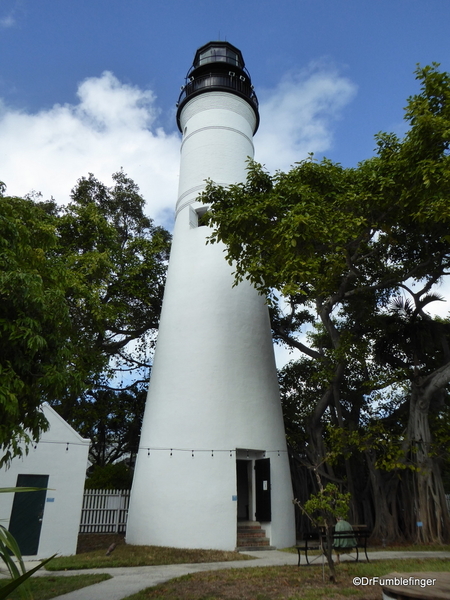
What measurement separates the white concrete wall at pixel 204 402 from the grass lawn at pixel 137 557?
1.62ft

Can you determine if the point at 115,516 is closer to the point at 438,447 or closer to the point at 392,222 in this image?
the point at 438,447

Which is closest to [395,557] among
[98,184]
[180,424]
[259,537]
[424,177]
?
[259,537]

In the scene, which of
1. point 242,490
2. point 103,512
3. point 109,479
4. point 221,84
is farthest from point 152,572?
point 221,84

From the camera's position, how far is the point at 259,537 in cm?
1109

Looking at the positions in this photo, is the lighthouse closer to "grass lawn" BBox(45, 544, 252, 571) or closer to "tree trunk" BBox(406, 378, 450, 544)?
"grass lawn" BBox(45, 544, 252, 571)

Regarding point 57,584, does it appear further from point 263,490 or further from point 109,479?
point 109,479

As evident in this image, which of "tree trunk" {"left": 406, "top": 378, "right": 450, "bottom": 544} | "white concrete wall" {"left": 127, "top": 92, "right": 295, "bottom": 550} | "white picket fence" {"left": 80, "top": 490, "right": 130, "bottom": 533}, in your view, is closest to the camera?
"white concrete wall" {"left": 127, "top": 92, "right": 295, "bottom": 550}

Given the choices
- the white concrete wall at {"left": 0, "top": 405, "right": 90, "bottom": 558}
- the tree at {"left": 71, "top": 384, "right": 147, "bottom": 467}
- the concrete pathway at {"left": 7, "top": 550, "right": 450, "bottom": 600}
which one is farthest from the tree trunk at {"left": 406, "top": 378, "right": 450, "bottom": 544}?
the tree at {"left": 71, "top": 384, "right": 147, "bottom": 467}

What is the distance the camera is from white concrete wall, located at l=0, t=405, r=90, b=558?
972 centimetres

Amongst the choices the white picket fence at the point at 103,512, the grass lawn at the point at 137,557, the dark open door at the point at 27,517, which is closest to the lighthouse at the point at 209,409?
the grass lawn at the point at 137,557

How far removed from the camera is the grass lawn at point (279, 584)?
216 inches

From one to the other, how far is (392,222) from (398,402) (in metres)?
8.36

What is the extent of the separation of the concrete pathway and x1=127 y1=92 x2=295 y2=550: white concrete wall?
1553mm

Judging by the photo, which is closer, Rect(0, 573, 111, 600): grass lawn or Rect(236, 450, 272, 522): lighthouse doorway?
Rect(0, 573, 111, 600): grass lawn
